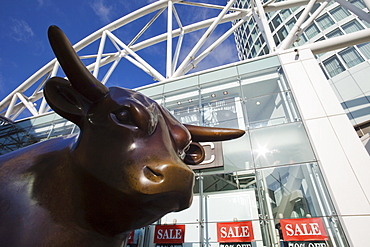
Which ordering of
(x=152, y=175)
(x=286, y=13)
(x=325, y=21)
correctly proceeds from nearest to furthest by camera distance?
(x=152, y=175) → (x=325, y=21) → (x=286, y=13)

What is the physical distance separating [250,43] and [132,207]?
1495 inches

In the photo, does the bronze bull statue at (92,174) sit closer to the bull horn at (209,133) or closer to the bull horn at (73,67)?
the bull horn at (73,67)

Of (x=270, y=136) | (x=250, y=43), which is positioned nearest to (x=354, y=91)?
(x=270, y=136)

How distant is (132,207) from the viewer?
2.59 ft

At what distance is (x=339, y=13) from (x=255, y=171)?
74.4 ft

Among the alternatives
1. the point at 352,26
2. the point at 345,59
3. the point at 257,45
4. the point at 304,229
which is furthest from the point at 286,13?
the point at 304,229

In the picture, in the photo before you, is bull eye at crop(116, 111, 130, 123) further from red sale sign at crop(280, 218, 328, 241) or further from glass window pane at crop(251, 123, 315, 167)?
glass window pane at crop(251, 123, 315, 167)

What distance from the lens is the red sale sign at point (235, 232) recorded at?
18.3 feet

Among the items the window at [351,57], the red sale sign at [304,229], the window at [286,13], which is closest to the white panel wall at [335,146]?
the red sale sign at [304,229]

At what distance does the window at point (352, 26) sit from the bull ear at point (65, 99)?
25.0 metres

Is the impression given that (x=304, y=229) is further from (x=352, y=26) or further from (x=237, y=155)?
(x=352, y=26)

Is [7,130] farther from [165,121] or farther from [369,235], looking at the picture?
[369,235]

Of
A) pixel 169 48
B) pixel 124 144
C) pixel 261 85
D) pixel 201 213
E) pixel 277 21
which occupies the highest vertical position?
pixel 277 21

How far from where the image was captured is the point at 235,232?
5738 millimetres
